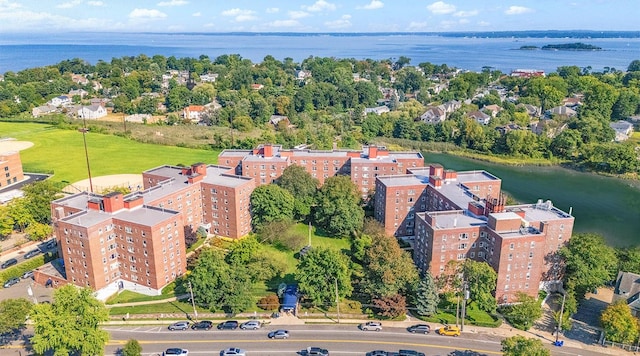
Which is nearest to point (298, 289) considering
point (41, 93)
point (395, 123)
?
point (395, 123)

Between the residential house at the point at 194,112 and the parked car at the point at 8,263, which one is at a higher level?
the residential house at the point at 194,112

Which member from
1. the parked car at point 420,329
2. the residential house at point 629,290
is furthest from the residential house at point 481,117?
the parked car at point 420,329

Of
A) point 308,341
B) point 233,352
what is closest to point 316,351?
point 308,341

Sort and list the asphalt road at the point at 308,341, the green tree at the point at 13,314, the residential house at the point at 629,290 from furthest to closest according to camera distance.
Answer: the residential house at the point at 629,290
the asphalt road at the point at 308,341
the green tree at the point at 13,314

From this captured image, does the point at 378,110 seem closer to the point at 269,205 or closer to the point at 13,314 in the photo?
the point at 269,205

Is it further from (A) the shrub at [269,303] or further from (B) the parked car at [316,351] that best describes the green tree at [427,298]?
(A) the shrub at [269,303]

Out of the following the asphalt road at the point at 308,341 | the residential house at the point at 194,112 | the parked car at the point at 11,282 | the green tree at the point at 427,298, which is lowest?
the asphalt road at the point at 308,341
